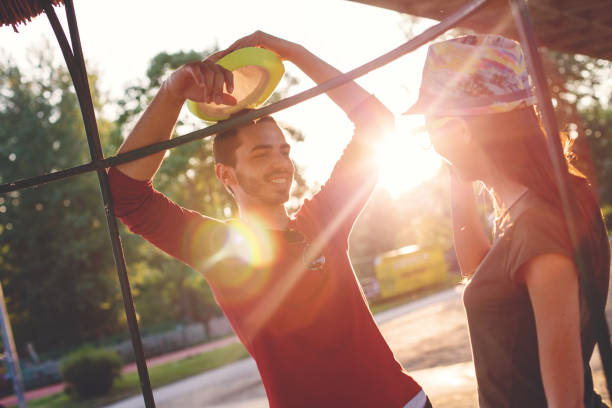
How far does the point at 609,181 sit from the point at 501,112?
4046cm

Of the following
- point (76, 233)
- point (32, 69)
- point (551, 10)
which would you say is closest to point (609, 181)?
point (76, 233)

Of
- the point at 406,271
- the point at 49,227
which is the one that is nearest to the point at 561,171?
the point at 406,271

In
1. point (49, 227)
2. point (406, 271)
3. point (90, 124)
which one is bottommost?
point (406, 271)

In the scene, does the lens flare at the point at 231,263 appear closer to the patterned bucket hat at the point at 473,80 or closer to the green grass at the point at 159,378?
the patterned bucket hat at the point at 473,80

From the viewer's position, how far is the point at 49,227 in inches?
1086

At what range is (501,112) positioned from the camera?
124cm

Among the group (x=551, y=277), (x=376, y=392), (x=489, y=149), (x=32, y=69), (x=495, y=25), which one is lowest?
(x=376, y=392)

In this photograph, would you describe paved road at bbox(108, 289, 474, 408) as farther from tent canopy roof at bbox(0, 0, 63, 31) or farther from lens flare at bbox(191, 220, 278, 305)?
tent canopy roof at bbox(0, 0, 63, 31)

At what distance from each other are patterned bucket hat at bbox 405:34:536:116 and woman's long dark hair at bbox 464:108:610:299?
35 mm

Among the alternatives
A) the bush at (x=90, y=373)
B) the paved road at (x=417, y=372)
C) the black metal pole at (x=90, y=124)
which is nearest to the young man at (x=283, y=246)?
the black metal pole at (x=90, y=124)

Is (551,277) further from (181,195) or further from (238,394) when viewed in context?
(181,195)

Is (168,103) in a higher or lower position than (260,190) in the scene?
higher

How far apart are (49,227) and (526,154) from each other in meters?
29.9

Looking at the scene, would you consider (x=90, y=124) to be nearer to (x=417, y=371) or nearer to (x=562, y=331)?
(x=562, y=331)
